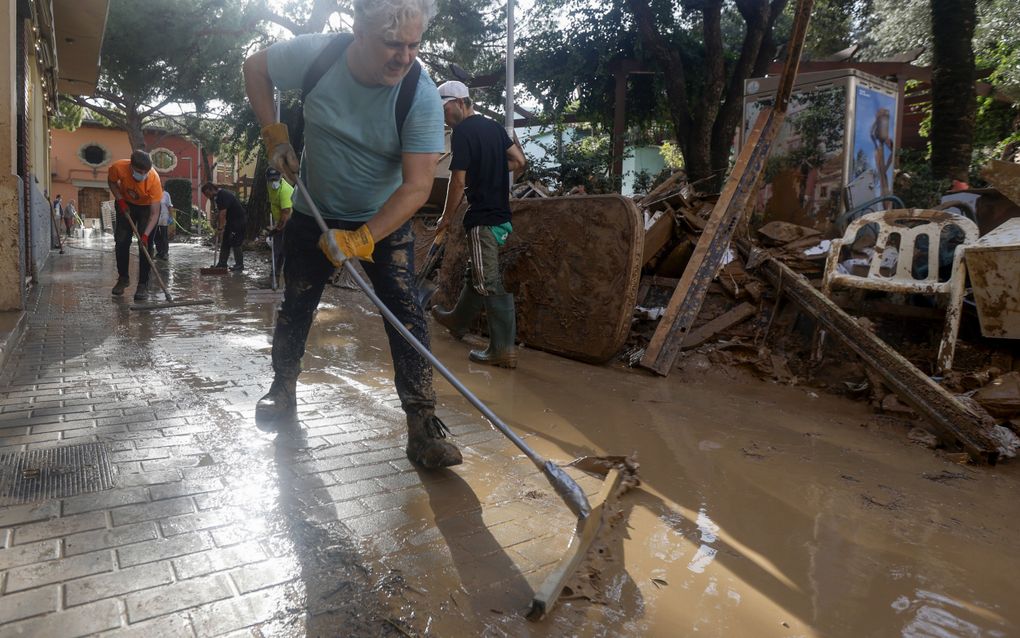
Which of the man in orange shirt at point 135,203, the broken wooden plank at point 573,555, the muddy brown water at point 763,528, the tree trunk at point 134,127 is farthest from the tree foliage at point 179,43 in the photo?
the broken wooden plank at point 573,555

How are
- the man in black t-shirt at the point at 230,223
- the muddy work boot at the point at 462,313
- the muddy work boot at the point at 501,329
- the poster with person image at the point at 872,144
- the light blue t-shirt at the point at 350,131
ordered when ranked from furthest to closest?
the man in black t-shirt at the point at 230,223 < the poster with person image at the point at 872,144 < the muddy work boot at the point at 462,313 < the muddy work boot at the point at 501,329 < the light blue t-shirt at the point at 350,131

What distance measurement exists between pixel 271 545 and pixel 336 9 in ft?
48.3

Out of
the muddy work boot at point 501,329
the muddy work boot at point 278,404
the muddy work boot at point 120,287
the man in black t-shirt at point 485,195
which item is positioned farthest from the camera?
the muddy work boot at point 120,287

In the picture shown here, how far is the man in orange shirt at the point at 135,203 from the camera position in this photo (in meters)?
6.87

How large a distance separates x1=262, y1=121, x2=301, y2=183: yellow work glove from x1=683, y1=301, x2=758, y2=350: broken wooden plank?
3.24 m

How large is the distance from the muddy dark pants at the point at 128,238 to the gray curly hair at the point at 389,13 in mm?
5382

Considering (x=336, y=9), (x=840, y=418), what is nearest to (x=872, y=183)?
(x=840, y=418)

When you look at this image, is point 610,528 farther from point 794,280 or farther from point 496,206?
point 794,280

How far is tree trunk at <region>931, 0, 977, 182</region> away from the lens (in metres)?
7.62

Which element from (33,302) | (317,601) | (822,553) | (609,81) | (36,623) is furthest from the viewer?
(609,81)

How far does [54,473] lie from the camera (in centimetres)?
240

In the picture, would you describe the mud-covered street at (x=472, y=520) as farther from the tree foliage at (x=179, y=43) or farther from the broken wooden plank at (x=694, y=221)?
the tree foliage at (x=179, y=43)

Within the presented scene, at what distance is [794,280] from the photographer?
15.6 ft

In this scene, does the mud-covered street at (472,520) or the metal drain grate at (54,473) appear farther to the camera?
the metal drain grate at (54,473)
